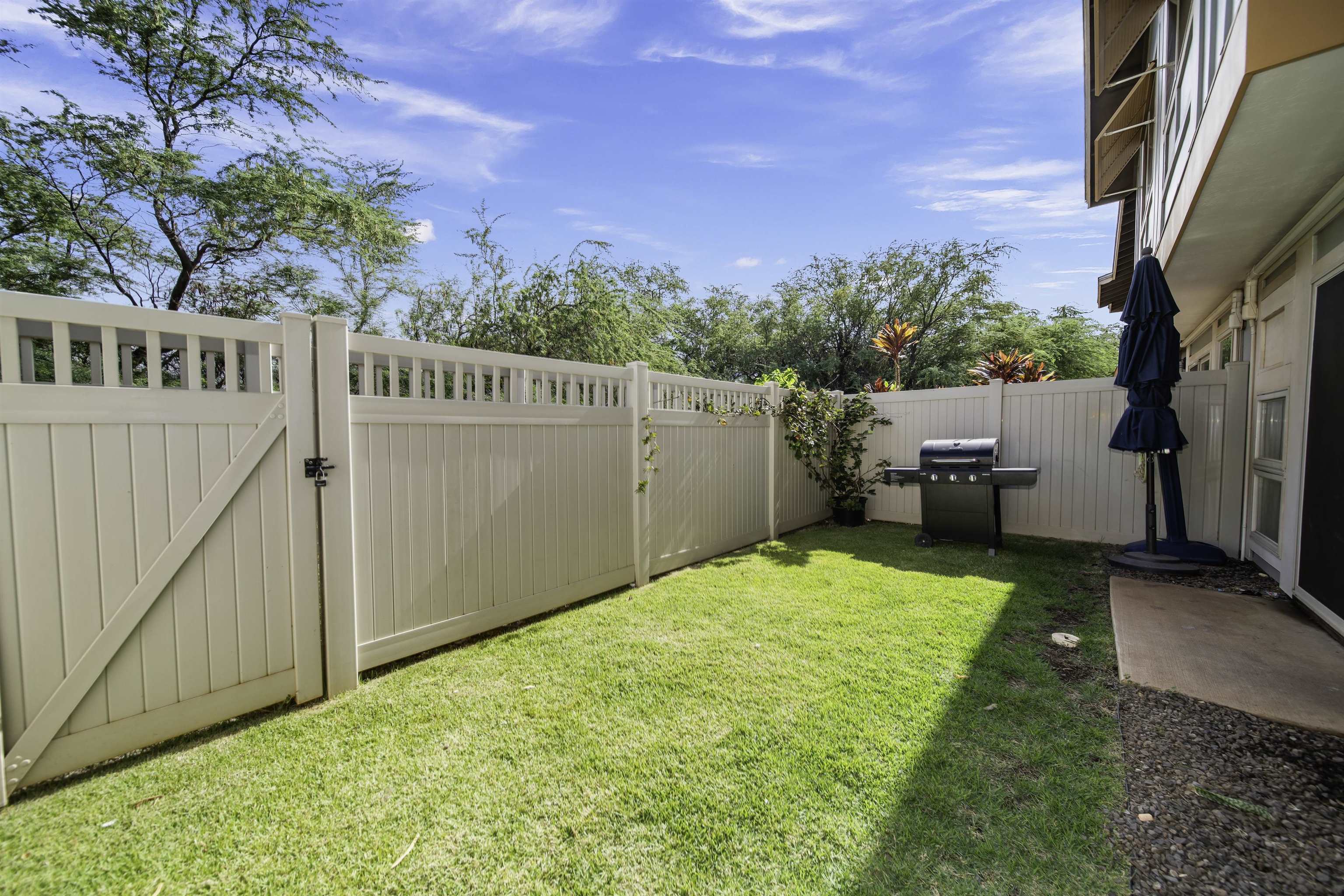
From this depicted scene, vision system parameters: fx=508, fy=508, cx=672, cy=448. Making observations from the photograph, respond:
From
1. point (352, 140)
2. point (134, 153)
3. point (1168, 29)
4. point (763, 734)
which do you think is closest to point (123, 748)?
point (763, 734)

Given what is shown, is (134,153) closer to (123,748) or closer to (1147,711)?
(123,748)

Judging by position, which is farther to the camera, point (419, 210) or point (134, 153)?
point (419, 210)

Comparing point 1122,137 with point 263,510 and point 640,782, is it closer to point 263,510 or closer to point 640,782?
point 640,782

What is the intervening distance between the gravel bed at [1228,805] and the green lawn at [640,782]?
90 millimetres

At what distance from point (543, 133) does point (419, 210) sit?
532 centimetres

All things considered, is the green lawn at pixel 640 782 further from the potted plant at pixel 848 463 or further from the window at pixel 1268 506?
the potted plant at pixel 848 463

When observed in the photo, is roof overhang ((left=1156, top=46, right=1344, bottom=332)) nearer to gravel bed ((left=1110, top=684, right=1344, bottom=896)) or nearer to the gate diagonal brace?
gravel bed ((left=1110, top=684, right=1344, bottom=896))

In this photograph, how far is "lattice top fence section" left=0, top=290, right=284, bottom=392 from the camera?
1703mm

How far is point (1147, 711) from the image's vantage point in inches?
84.0

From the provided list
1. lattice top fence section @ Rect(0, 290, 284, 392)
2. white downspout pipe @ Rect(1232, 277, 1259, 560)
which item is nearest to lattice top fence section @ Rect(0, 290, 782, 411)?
lattice top fence section @ Rect(0, 290, 284, 392)

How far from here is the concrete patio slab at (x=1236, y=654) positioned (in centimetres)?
215

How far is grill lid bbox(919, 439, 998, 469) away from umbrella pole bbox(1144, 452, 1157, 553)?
1.13m

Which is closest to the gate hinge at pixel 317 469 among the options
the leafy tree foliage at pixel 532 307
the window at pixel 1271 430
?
the window at pixel 1271 430

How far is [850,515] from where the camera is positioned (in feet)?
21.4
